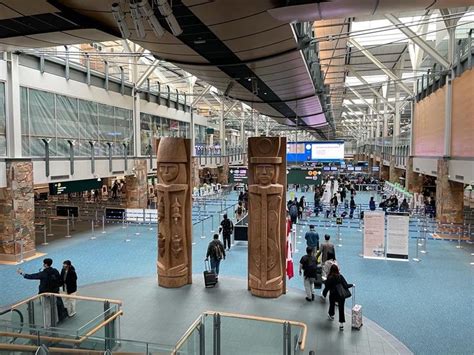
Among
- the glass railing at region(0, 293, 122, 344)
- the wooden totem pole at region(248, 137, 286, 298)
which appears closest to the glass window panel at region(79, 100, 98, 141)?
the wooden totem pole at region(248, 137, 286, 298)

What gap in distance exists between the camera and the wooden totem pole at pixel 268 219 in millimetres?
9500

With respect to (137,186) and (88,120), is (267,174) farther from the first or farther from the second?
(137,186)

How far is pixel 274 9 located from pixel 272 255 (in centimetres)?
607

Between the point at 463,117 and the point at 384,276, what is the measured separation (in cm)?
842

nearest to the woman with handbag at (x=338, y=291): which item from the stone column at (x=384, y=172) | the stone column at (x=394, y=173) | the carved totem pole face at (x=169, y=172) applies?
the carved totem pole face at (x=169, y=172)

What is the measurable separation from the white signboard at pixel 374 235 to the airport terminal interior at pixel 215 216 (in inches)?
2.3

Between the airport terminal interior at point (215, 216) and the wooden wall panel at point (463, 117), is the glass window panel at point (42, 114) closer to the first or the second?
the airport terminal interior at point (215, 216)

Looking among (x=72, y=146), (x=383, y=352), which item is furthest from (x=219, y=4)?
(x=72, y=146)

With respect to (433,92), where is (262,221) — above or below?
below

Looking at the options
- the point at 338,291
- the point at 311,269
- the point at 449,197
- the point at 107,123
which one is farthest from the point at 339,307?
the point at 107,123

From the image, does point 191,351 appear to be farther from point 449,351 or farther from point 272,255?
point 449,351

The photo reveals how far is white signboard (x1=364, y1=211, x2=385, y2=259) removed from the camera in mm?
13391

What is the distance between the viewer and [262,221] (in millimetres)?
9578

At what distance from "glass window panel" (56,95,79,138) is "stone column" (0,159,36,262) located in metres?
3.10
